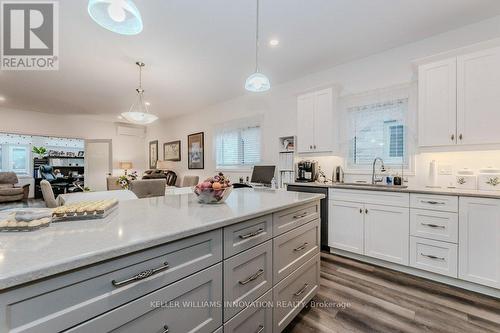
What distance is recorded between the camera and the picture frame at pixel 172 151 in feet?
22.2

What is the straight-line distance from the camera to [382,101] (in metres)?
3.06

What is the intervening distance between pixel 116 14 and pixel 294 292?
2.36 metres

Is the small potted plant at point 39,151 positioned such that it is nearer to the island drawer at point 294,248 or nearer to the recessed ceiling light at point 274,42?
the recessed ceiling light at point 274,42

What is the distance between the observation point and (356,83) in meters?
3.27

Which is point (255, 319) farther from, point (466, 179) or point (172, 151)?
point (172, 151)

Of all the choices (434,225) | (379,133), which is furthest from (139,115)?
(434,225)

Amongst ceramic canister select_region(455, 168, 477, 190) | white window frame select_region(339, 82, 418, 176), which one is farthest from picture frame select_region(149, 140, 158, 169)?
ceramic canister select_region(455, 168, 477, 190)

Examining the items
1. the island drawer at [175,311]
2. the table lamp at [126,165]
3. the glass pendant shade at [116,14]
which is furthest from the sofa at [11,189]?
→ the island drawer at [175,311]

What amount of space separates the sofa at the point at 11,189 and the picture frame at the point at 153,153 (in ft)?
11.3

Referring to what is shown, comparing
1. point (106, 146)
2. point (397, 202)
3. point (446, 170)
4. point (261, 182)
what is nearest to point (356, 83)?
point (446, 170)

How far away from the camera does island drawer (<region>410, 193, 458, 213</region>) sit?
7.06 feet

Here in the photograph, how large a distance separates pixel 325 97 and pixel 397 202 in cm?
172

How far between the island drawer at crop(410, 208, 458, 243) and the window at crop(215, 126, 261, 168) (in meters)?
2.84

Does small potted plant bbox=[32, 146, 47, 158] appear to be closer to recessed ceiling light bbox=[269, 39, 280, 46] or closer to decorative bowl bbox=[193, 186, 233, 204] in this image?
recessed ceiling light bbox=[269, 39, 280, 46]
